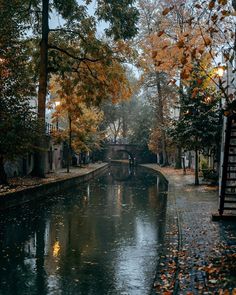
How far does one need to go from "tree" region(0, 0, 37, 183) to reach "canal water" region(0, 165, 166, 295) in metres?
3.23

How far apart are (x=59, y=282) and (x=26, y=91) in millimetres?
16156

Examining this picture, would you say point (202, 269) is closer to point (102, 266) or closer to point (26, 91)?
point (102, 266)

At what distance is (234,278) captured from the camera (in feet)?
25.5

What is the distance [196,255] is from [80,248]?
161 inches

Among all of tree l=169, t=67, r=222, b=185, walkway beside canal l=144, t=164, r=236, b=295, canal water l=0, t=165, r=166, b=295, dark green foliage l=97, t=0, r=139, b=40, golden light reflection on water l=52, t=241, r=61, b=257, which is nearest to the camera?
walkway beside canal l=144, t=164, r=236, b=295

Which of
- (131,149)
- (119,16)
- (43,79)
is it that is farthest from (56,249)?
(131,149)

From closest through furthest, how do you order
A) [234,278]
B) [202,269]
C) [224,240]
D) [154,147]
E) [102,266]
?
[234,278] → [202,269] → [102,266] → [224,240] → [154,147]

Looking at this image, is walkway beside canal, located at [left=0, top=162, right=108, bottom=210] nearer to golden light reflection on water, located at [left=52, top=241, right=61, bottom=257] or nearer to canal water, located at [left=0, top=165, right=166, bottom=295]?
canal water, located at [left=0, top=165, right=166, bottom=295]

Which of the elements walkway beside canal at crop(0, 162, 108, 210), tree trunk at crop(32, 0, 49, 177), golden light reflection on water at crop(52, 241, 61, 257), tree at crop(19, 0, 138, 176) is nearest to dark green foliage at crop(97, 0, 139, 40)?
tree at crop(19, 0, 138, 176)

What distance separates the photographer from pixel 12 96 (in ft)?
74.3

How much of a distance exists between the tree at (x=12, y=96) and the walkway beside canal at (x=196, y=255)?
9.13m

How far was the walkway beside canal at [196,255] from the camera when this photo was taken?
746 cm

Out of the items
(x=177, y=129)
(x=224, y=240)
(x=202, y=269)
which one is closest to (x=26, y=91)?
(x=177, y=129)

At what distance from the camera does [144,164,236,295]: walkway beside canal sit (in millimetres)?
7457
